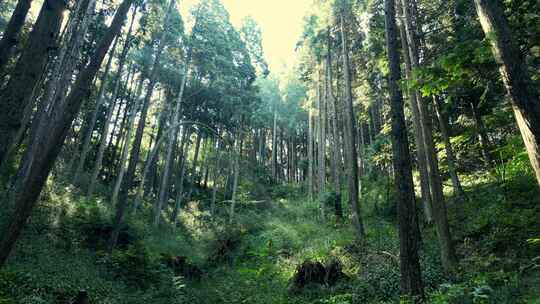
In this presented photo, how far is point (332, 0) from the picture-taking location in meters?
17.0

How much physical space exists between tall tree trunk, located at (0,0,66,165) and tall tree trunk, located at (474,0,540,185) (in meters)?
6.65

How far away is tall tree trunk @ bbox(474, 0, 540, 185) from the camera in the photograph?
15.1 ft

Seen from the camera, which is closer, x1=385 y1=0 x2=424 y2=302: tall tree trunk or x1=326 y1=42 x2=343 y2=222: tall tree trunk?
x1=385 y1=0 x2=424 y2=302: tall tree trunk

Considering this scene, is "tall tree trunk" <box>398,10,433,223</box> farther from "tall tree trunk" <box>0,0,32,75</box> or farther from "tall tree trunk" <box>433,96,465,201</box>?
"tall tree trunk" <box>0,0,32,75</box>

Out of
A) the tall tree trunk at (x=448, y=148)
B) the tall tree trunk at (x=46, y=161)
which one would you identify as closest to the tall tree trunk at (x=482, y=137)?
the tall tree trunk at (x=448, y=148)

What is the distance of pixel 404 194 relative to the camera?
22.6 feet

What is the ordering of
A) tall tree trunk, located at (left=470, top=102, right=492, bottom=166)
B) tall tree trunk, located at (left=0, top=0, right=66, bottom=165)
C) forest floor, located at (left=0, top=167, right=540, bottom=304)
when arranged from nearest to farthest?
tall tree trunk, located at (left=0, top=0, right=66, bottom=165) < forest floor, located at (left=0, top=167, right=540, bottom=304) < tall tree trunk, located at (left=470, top=102, right=492, bottom=166)

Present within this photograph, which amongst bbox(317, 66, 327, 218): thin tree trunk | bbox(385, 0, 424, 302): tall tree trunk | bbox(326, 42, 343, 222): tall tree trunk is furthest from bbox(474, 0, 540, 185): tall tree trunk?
bbox(317, 66, 327, 218): thin tree trunk

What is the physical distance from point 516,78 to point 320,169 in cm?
1816

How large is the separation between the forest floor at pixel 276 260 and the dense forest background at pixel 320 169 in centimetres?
6

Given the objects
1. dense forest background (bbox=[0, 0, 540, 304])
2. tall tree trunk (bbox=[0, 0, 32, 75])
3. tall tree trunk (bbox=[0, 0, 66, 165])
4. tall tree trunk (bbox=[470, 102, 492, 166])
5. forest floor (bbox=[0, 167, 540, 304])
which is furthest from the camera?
tall tree trunk (bbox=[470, 102, 492, 166])

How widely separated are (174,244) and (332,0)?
15.0 m

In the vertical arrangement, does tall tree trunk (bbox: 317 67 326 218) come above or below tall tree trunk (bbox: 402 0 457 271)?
above

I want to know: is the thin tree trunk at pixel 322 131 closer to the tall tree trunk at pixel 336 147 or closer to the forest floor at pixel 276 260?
the tall tree trunk at pixel 336 147
